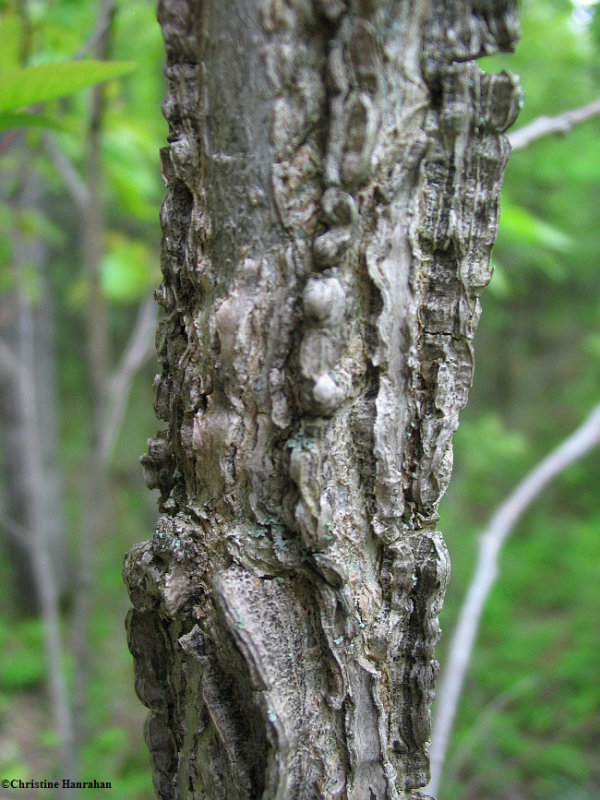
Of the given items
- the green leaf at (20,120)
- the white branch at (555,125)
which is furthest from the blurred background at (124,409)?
the white branch at (555,125)

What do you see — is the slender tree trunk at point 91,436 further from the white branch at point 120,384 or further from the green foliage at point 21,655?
the green foliage at point 21,655

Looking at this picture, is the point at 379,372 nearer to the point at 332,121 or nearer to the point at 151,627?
the point at 332,121

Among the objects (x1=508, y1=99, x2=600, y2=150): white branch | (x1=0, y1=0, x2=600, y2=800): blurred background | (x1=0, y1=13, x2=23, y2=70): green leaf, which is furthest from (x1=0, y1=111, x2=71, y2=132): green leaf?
(x1=508, y1=99, x2=600, y2=150): white branch

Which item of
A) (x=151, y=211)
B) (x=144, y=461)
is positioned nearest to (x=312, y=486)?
(x=144, y=461)

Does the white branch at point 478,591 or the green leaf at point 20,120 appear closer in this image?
the green leaf at point 20,120

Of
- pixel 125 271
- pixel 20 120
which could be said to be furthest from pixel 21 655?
pixel 20 120
